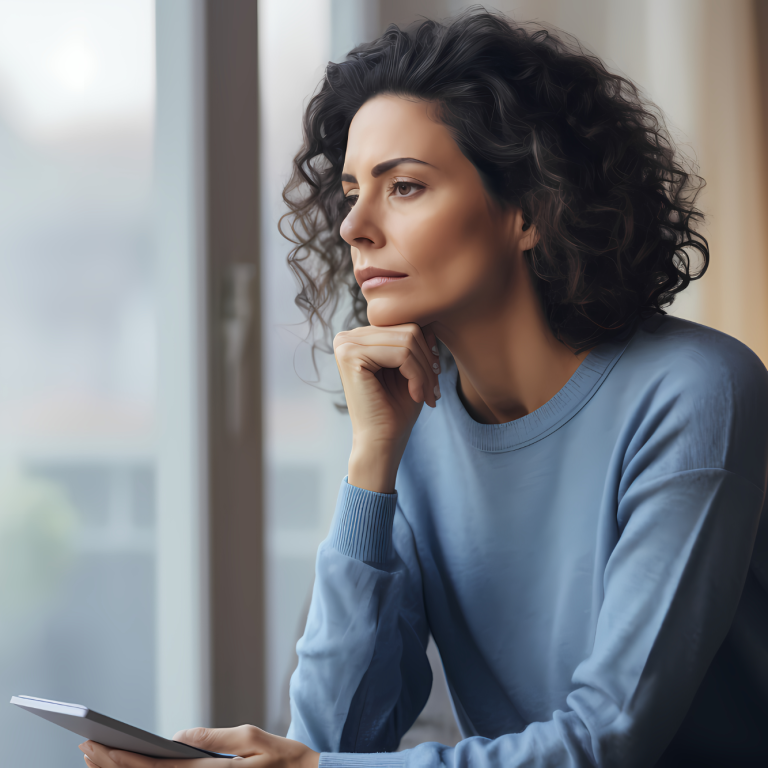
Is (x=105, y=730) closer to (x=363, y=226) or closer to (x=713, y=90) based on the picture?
(x=363, y=226)

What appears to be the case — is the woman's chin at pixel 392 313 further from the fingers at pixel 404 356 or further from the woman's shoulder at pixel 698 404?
the woman's shoulder at pixel 698 404

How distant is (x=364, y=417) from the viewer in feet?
2.90

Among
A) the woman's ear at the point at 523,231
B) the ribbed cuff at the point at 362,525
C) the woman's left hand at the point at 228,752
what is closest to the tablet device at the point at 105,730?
the woman's left hand at the point at 228,752

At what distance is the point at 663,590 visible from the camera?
67 centimetres

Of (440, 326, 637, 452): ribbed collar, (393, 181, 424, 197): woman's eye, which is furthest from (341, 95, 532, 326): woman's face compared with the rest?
(440, 326, 637, 452): ribbed collar

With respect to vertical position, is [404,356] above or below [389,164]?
below

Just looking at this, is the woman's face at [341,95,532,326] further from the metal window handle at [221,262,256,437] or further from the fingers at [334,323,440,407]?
the metal window handle at [221,262,256,437]

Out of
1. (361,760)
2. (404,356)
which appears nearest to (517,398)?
(404,356)

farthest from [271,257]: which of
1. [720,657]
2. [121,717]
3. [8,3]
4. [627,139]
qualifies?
[720,657]

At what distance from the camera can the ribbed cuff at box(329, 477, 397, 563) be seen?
84cm

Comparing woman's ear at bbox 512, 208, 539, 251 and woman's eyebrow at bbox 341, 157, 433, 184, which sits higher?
woman's eyebrow at bbox 341, 157, 433, 184

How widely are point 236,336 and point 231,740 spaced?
2.56 feet

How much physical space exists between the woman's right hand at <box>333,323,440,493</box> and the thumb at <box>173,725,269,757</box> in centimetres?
30

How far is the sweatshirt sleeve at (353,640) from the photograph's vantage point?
32.1 inches
